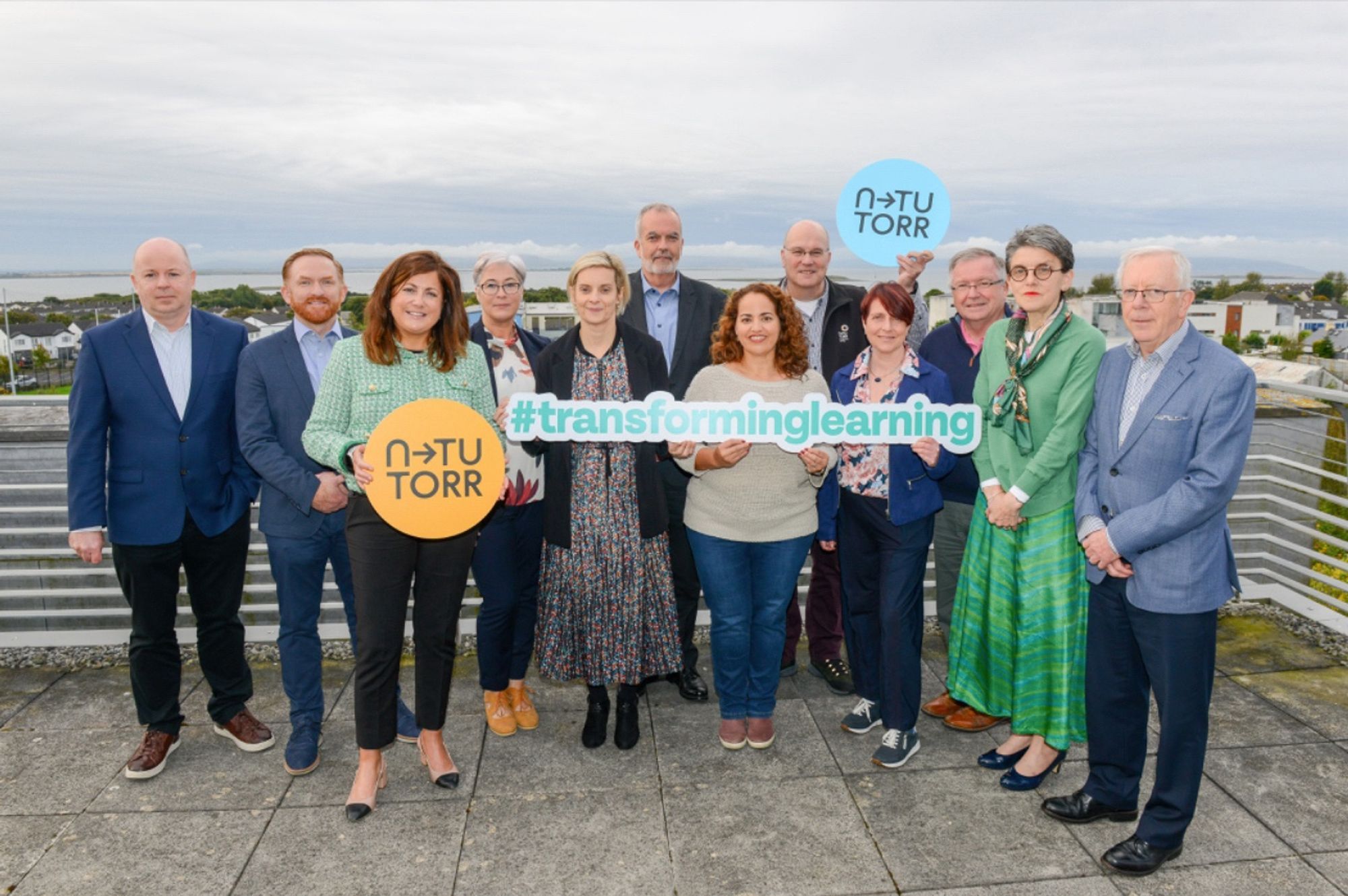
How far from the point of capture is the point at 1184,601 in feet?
9.13

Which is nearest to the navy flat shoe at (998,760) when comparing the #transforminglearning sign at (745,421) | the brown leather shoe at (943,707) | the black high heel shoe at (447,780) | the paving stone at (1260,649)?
the brown leather shoe at (943,707)

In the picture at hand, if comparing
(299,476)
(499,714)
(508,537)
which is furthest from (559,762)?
(299,476)

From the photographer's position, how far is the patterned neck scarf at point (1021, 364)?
3.12 meters

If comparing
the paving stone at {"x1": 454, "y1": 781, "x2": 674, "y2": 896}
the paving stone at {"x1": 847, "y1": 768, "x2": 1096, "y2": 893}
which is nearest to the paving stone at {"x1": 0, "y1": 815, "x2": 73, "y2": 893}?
the paving stone at {"x1": 454, "y1": 781, "x2": 674, "y2": 896}

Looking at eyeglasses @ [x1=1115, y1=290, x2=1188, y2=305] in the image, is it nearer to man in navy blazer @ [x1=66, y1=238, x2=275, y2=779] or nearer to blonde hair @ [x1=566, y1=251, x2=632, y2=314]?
blonde hair @ [x1=566, y1=251, x2=632, y2=314]

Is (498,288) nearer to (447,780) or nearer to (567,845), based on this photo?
(447,780)

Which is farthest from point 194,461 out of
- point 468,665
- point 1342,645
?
point 1342,645

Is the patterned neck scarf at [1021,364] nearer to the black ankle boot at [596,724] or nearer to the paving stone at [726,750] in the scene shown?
the paving stone at [726,750]

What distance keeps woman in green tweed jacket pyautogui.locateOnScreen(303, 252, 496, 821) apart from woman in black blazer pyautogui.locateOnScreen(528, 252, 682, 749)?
42 cm

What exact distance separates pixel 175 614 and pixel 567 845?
1.99 m

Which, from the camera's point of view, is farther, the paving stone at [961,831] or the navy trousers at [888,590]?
the navy trousers at [888,590]

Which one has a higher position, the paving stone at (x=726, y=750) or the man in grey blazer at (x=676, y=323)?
the man in grey blazer at (x=676, y=323)

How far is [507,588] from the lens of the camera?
374cm

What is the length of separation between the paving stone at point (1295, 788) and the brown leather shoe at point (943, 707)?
1027mm
